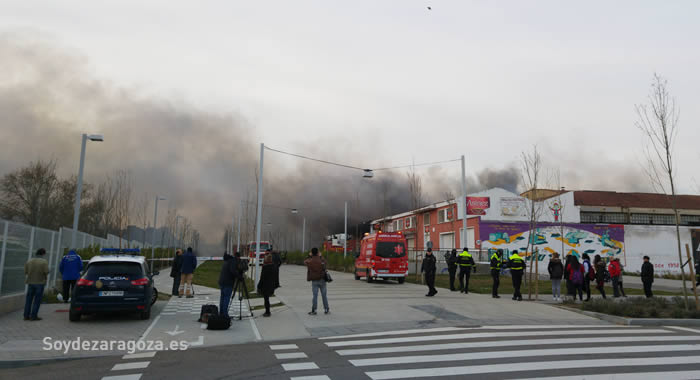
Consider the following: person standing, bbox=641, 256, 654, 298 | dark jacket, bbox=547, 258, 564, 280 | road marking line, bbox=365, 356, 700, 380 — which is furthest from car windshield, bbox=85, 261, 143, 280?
person standing, bbox=641, 256, 654, 298

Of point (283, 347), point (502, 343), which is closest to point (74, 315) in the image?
point (283, 347)

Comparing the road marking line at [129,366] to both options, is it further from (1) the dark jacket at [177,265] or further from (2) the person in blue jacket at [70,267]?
(1) the dark jacket at [177,265]

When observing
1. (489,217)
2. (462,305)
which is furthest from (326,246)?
(462,305)

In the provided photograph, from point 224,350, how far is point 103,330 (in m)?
3.57

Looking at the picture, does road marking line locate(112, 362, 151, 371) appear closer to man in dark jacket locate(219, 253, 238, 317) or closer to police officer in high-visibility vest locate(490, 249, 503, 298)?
man in dark jacket locate(219, 253, 238, 317)

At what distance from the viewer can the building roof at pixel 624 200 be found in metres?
66.9

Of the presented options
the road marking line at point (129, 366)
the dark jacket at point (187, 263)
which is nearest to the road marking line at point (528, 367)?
the road marking line at point (129, 366)

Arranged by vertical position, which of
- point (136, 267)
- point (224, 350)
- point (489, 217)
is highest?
point (489, 217)

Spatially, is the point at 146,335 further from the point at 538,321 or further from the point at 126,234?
the point at 126,234

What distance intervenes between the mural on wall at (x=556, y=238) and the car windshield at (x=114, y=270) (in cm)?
4091

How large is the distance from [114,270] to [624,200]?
7440cm

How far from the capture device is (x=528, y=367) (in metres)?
6.82

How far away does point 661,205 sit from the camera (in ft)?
227

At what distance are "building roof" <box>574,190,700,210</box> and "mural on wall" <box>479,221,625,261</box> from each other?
14448mm
